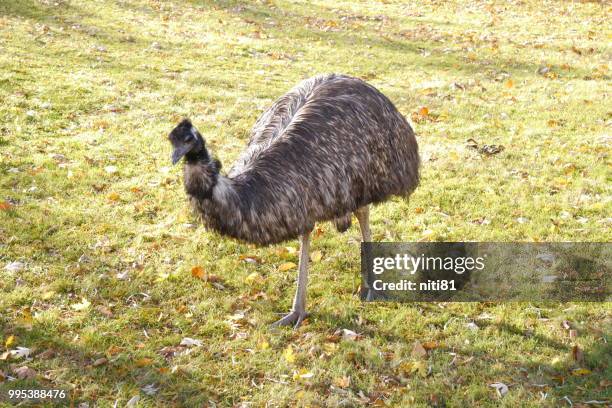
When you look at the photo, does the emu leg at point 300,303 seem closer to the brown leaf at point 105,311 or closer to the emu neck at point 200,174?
the emu neck at point 200,174

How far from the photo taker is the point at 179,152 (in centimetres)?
465

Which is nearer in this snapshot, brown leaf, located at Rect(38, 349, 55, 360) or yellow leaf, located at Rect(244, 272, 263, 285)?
brown leaf, located at Rect(38, 349, 55, 360)

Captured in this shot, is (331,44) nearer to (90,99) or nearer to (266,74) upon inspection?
(266,74)

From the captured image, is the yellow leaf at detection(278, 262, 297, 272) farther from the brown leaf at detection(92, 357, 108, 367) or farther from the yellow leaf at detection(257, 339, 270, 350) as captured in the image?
the brown leaf at detection(92, 357, 108, 367)

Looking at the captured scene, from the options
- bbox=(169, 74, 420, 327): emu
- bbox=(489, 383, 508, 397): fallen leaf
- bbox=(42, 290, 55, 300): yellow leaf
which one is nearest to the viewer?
bbox=(169, 74, 420, 327): emu

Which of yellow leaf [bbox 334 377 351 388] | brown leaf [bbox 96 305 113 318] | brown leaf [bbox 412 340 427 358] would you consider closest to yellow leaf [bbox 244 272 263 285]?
brown leaf [bbox 96 305 113 318]

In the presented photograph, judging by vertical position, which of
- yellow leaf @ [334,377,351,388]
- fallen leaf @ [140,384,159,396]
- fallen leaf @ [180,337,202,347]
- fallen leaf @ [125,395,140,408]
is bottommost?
fallen leaf @ [140,384,159,396]

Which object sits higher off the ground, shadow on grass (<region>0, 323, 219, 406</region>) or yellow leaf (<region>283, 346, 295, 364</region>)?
yellow leaf (<region>283, 346, 295, 364</region>)

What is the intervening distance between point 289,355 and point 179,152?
2098 millimetres

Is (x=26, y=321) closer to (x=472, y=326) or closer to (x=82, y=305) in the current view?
(x=82, y=305)

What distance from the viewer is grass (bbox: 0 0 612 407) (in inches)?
217

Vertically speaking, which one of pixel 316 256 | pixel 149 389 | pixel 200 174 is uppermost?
pixel 200 174

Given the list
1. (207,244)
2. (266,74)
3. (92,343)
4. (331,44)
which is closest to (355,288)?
(207,244)

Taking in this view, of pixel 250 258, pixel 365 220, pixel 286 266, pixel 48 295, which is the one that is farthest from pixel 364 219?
pixel 48 295
